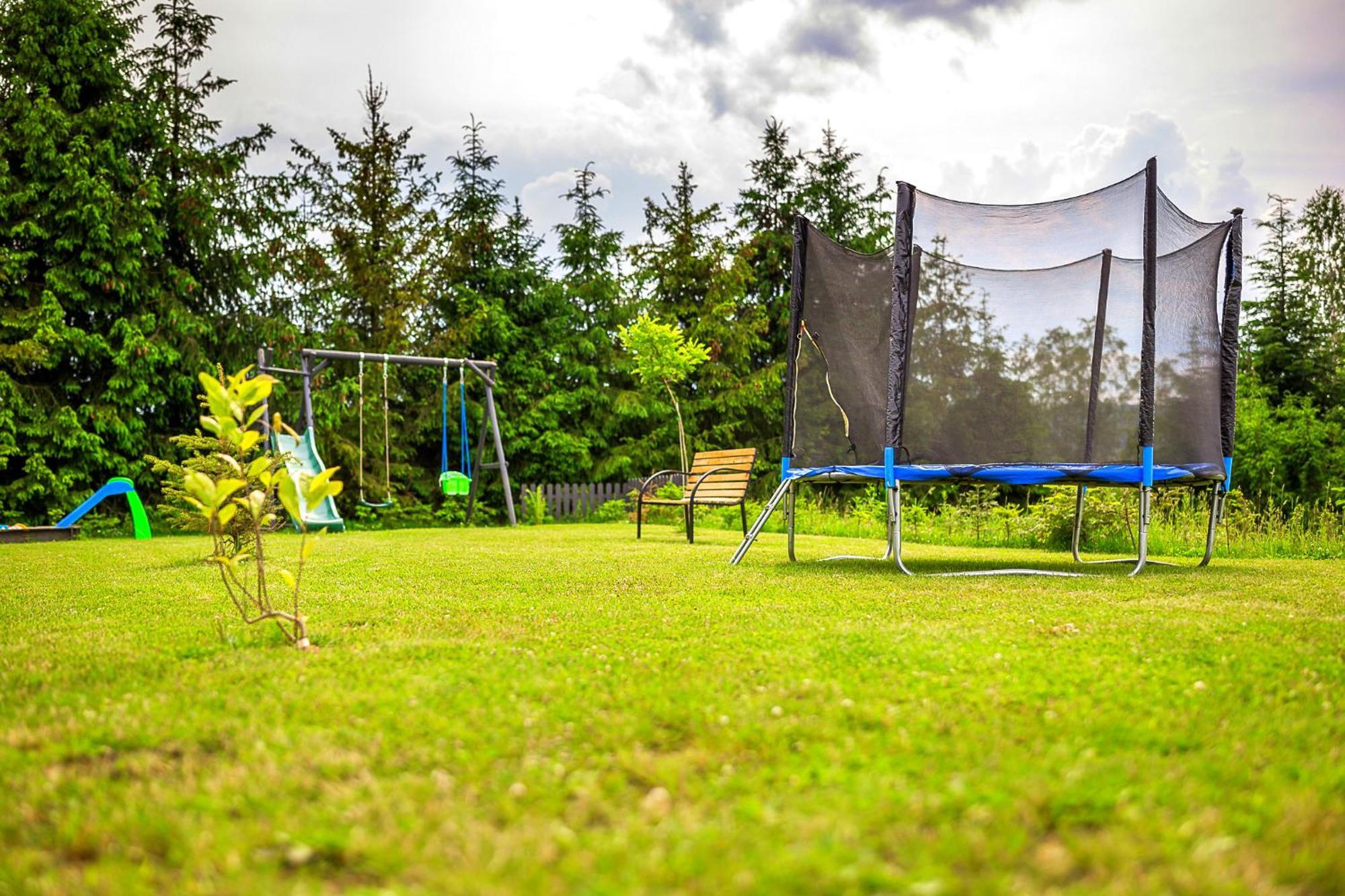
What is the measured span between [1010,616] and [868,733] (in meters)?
1.52

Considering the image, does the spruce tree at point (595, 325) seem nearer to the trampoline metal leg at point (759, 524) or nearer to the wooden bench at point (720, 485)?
the wooden bench at point (720, 485)

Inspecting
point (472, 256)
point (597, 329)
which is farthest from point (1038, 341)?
point (472, 256)

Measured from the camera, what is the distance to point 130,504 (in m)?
8.29

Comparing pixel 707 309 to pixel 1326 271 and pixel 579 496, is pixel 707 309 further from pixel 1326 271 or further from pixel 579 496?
pixel 1326 271

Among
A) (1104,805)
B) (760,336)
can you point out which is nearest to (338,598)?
(1104,805)

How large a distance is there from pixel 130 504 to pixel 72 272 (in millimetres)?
3638

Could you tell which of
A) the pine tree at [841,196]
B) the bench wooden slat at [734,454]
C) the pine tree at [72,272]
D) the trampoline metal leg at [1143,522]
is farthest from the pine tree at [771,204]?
the trampoline metal leg at [1143,522]

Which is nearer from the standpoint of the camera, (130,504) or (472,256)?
(130,504)

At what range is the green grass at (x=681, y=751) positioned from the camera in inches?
43.9

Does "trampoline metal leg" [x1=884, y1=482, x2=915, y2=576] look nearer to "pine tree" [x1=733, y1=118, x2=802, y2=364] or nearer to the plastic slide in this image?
the plastic slide

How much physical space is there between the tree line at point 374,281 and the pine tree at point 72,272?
0.03m

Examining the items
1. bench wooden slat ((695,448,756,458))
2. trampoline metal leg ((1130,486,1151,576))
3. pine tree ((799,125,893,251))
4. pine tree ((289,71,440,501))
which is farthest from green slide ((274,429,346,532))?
pine tree ((799,125,893,251))

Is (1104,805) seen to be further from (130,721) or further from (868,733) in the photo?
(130,721)

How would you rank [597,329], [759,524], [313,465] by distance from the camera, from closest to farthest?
[759,524], [313,465], [597,329]
